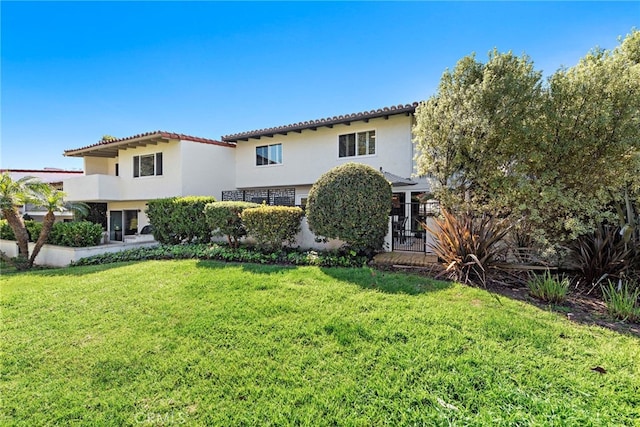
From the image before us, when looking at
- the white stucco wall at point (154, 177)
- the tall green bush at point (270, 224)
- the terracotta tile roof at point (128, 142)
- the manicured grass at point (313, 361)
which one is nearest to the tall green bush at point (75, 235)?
the white stucco wall at point (154, 177)

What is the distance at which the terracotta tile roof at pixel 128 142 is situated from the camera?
15.2 metres

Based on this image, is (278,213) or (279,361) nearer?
(279,361)

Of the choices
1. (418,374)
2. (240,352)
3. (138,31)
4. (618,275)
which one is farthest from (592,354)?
(138,31)

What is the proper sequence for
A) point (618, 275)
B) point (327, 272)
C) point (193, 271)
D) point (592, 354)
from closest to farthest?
point (592, 354), point (618, 275), point (327, 272), point (193, 271)

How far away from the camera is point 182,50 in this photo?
37.7 feet

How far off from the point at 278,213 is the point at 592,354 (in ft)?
25.8

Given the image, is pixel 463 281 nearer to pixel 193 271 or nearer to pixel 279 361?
pixel 279 361

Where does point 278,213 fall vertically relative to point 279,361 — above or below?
above

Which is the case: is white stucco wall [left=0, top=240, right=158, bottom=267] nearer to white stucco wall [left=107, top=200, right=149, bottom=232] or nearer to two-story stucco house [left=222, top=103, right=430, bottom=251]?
white stucco wall [left=107, top=200, right=149, bottom=232]

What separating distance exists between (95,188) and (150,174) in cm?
330

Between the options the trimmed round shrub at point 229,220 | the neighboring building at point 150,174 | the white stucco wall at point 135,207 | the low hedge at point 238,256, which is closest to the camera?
the low hedge at point 238,256

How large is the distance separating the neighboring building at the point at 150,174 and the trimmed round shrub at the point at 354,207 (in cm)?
1072

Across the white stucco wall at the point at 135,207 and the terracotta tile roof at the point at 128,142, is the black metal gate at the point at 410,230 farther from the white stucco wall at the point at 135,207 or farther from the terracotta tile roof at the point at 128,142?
the white stucco wall at the point at 135,207

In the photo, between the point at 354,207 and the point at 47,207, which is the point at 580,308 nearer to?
the point at 354,207
